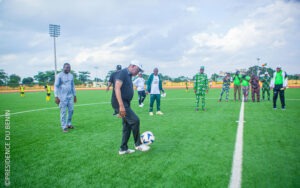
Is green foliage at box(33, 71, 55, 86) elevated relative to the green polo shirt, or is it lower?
elevated

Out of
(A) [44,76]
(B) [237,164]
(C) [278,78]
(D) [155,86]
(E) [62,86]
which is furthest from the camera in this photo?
(A) [44,76]

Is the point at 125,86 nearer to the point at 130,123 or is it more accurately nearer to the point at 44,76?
the point at 130,123

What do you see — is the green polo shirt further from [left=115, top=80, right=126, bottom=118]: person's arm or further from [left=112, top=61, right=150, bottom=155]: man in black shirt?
[left=115, top=80, right=126, bottom=118]: person's arm

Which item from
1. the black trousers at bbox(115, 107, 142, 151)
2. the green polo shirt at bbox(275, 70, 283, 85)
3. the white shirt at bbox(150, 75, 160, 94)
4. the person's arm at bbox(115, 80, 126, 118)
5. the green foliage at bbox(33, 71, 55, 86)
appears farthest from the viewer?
the green foliage at bbox(33, 71, 55, 86)

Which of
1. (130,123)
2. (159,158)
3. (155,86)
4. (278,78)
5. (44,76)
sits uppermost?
(44,76)

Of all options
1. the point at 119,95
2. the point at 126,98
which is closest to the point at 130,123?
the point at 126,98

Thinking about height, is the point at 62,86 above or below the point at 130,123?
above

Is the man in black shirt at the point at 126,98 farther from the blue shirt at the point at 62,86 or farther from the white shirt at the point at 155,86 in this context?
the white shirt at the point at 155,86

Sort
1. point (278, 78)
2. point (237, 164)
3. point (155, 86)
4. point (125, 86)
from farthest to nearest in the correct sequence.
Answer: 1. point (278, 78)
2. point (155, 86)
3. point (125, 86)
4. point (237, 164)

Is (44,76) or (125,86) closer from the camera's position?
(125,86)

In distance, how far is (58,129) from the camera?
287 inches

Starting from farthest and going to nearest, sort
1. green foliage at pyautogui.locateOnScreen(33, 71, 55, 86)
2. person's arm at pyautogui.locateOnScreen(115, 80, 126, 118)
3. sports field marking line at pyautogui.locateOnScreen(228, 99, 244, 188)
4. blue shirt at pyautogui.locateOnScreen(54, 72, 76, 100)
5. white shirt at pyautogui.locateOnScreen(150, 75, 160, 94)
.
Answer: green foliage at pyautogui.locateOnScreen(33, 71, 55, 86)
white shirt at pyautogui.locateOnScreen(150, 75, 160, 94)
blue shirt at pyautogui.locateOnScreen(54, 72, 76, 100)
person's arm at pyautogui.locateOnScreen(115, 80, 126, 118)
sports field marking line at pyautogui.locateOnScreen(228, 99, 244, 188)

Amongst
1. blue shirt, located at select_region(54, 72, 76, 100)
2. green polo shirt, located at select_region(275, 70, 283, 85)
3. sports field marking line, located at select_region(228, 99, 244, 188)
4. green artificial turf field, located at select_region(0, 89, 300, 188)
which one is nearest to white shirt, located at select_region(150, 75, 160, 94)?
green artificial turf field, located at select_region(0, 89, 300, 188)

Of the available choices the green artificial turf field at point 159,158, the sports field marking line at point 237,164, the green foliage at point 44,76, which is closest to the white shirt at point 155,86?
the green artificial turf field at point 159,158
